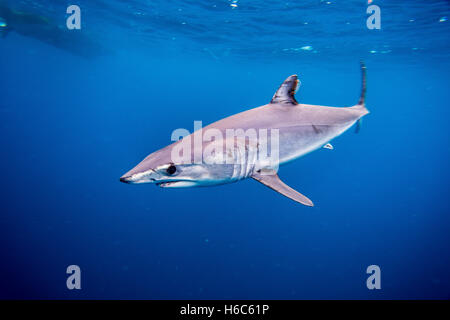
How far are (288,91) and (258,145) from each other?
46.9 inches

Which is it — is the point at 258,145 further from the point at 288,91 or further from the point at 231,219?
the point at 231,219

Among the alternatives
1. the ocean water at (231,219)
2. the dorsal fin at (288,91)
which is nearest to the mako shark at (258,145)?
the dorsal fin at (288,91)

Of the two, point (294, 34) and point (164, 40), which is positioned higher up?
point (164, 40)

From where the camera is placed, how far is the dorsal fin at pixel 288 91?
3.84 meters

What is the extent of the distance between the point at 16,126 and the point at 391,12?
6515cm

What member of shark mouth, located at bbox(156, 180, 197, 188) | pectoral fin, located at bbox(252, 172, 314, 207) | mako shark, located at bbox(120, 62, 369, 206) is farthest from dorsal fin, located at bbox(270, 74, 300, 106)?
shark mouth, located at bbox(156, 180, 197, 188)

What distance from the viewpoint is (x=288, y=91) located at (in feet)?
12.7

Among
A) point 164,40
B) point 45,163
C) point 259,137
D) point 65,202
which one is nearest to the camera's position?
point 259,137

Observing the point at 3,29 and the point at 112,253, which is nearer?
the point at 112,253

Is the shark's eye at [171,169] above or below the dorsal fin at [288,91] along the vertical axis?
below

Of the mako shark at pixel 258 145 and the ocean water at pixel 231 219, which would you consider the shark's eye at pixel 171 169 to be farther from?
the ocean water at pixel 231 219

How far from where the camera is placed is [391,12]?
13211 millimetres
